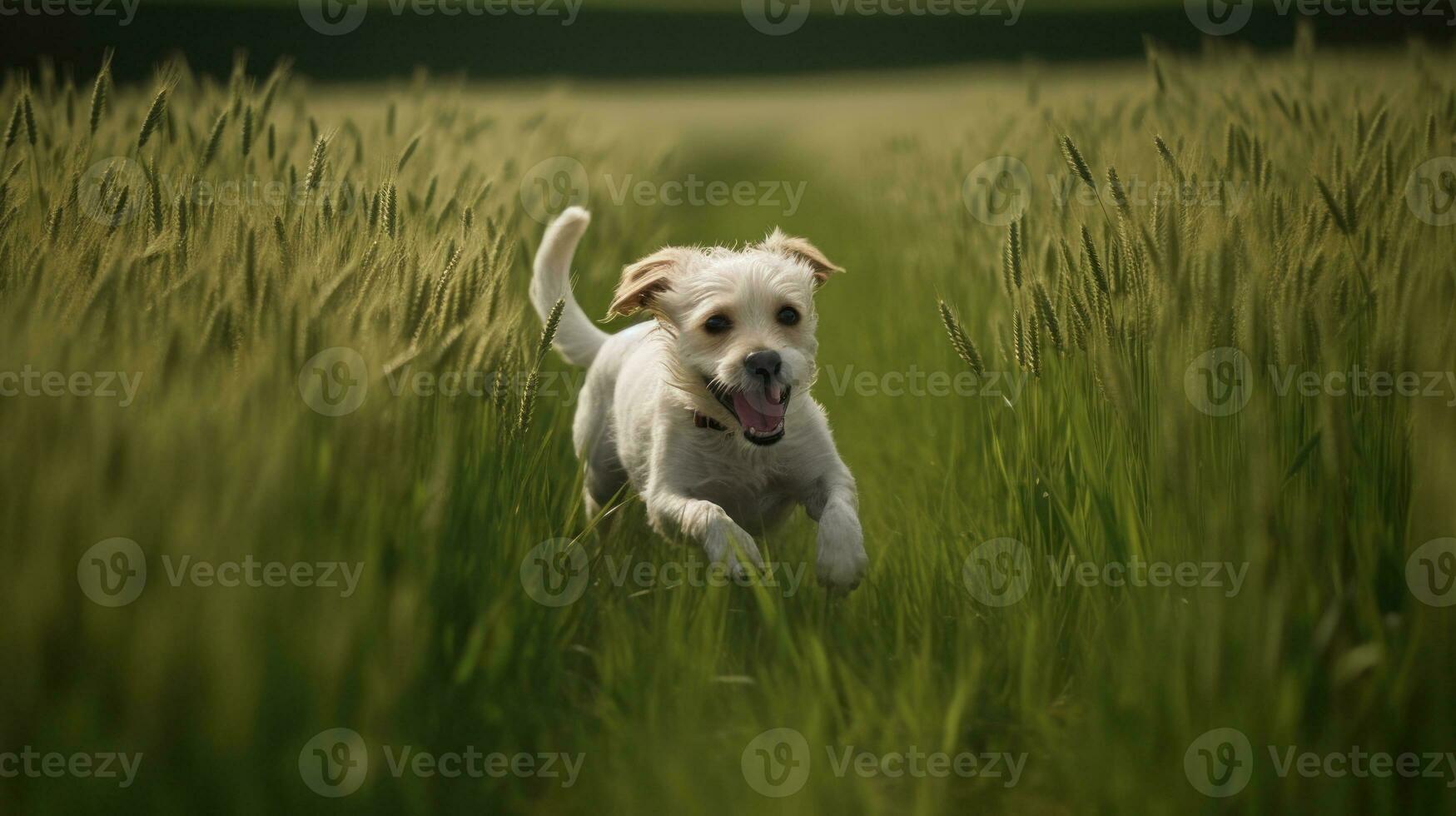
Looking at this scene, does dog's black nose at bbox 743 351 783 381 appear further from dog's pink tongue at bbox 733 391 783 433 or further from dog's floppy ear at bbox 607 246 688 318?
dog's floppy ear at bbox 607 246 688 318

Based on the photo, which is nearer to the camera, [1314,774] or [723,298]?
[1314,774]

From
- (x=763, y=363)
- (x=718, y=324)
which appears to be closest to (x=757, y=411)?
(x=763, y=363)

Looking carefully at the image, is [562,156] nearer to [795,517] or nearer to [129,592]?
[795,517]

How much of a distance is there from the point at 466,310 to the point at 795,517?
2250 mm

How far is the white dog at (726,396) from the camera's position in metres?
3.57

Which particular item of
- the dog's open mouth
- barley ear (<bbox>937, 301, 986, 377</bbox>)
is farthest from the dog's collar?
barley ear (<bbox>937, 301, 986, 377</bbox>)

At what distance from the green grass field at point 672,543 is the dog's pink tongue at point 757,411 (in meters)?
0.61

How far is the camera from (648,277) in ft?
13.2

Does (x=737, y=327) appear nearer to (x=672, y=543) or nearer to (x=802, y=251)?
(x=802, y=251)

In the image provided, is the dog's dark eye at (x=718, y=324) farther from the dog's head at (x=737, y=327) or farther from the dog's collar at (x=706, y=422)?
the dog's collar at (x=706, y=422)

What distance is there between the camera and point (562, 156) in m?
10.1

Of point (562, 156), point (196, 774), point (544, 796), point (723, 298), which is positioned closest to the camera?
point (196, 774)

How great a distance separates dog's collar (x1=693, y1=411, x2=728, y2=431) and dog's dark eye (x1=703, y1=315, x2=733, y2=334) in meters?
0.38

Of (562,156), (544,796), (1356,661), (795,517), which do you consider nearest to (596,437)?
(795,517)
